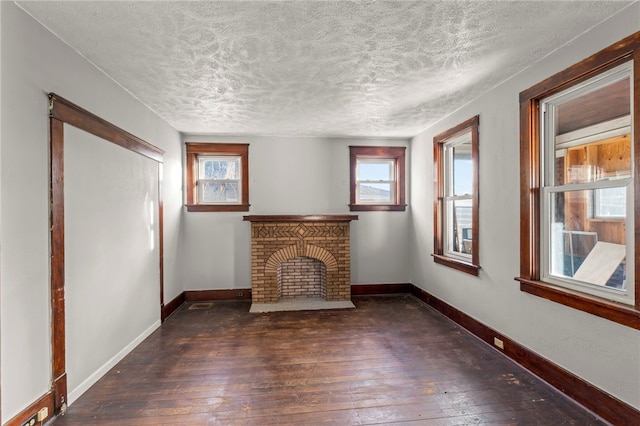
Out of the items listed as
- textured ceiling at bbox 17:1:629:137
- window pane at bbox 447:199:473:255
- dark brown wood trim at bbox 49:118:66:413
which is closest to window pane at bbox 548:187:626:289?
window pane at bbox 447:199:473:255

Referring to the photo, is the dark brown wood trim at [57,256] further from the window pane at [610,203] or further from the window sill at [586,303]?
the window pane at [610,203]

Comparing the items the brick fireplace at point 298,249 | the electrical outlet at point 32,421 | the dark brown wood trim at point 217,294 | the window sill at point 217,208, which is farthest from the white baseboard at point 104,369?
the window sill at point 217,208

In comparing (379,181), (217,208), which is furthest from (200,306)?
(379,181)

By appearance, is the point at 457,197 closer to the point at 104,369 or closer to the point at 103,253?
the point at 103,253

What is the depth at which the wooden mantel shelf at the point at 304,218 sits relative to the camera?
4.27 m

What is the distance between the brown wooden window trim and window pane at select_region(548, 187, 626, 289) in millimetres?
122

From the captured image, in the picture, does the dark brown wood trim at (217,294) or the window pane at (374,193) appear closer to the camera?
the dark brown wood trim at (217,294)

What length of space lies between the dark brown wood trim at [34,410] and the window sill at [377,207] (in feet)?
12.7

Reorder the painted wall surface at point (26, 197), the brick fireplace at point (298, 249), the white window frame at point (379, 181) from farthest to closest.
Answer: the white window frame at point (379, 181), the brick fireplace at point (298, 249), the painted wall surface at point (26, 197)

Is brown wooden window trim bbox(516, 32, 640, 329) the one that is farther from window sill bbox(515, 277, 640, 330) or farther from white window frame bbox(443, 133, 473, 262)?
white window frame bbox(443, 133, 473, 262)

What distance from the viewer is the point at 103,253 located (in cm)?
251

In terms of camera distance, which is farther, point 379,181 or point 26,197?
point 379,181

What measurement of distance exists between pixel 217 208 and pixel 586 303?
4.31 meters

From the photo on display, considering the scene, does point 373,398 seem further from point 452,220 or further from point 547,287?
point 452,220
